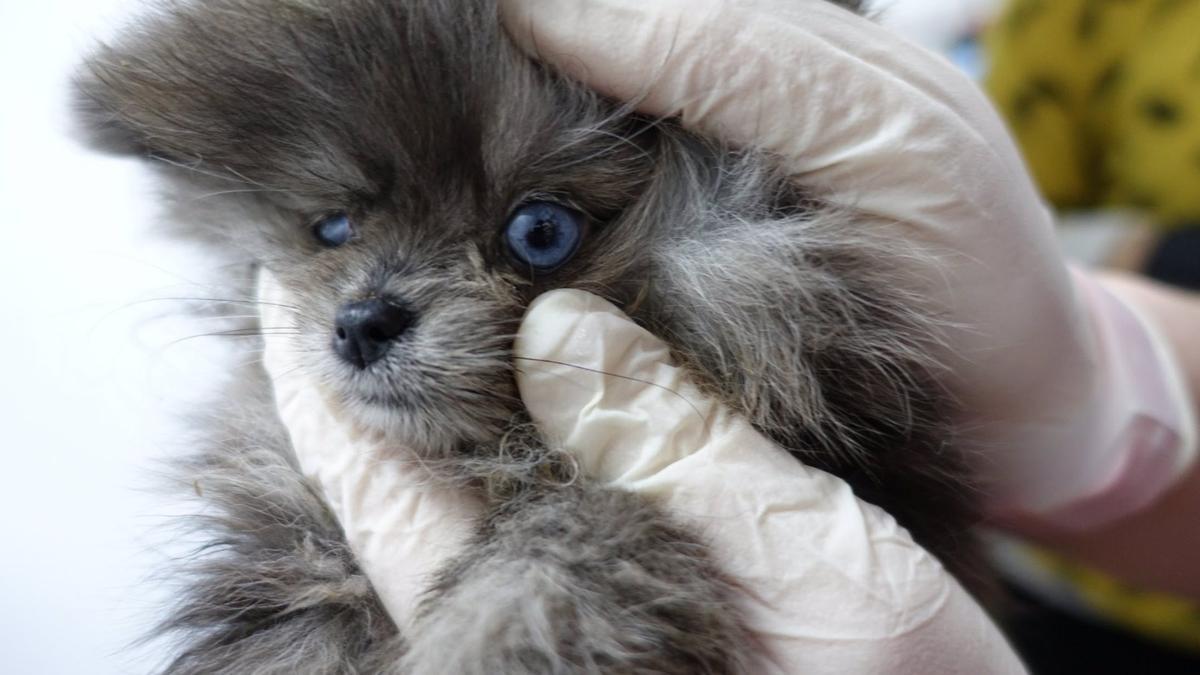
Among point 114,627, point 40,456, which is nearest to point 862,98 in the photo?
point 114,627

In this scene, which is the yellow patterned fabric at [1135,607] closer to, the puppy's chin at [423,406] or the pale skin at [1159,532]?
the pale skin at [1159,532]

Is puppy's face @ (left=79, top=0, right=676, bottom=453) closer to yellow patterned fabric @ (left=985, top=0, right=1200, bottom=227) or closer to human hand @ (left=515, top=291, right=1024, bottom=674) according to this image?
human hand @ (left=515, top=291, right=1024, bottom=674)

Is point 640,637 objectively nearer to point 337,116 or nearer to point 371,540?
point 371,540

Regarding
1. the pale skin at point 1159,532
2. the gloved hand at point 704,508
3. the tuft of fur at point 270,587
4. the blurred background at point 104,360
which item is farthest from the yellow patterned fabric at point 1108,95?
the tuft of fur at point 270,587

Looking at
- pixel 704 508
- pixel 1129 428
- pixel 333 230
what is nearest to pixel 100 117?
pixel 333 230

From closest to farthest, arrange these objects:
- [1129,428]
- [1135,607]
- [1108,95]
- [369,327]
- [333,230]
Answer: [369,327]
[333,230]
[1129,428]
[1135,607]
[1108,95]

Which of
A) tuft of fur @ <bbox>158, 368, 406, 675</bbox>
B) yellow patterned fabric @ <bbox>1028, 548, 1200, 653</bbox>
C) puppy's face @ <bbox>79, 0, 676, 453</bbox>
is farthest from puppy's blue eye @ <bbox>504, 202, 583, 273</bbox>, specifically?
yellow patterned fabric @ <bbox>1028, 548, 1200, 653</bbox>

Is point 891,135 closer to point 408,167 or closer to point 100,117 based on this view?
point 408,167
